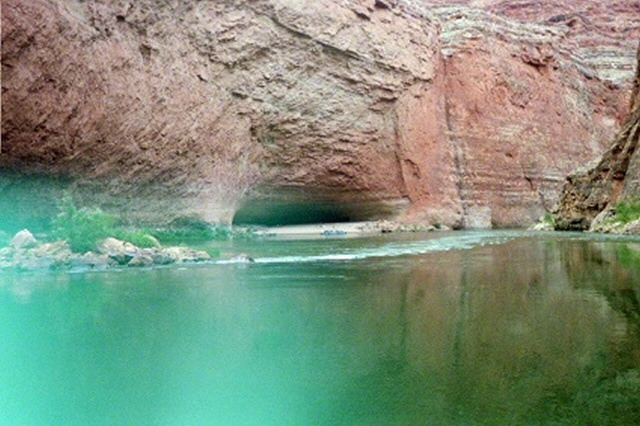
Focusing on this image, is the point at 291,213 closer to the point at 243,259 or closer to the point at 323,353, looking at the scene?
Answer: the point at 243,259

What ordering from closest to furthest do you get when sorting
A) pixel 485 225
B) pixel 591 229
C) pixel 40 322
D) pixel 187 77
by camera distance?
pixel 40 322 < pixel 591 229 < pixel 187 77 < pixel 485 225

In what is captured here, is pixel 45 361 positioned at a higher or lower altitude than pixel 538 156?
lower

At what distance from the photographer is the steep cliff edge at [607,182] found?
23897mm

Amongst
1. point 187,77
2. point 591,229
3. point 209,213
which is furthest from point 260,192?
point 591,229

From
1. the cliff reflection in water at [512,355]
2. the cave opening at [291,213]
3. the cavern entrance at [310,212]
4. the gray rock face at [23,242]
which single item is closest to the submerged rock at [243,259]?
the gray rock face at [23,242]

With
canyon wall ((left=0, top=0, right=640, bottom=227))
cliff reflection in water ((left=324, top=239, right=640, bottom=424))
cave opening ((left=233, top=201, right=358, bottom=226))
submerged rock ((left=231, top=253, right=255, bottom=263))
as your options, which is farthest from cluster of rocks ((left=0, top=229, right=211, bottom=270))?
cave opening ((left=233, top=201, right=358, bottom=226))

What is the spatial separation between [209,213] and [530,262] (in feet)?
56.6

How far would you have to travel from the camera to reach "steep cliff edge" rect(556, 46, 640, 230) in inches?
941

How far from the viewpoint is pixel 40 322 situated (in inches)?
235

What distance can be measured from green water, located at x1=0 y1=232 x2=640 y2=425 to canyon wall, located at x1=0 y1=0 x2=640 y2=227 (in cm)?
1421

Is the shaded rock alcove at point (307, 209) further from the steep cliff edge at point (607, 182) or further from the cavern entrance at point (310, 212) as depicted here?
the steep cliff edge at point (607, 182)

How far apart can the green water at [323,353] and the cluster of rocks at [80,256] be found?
281cm

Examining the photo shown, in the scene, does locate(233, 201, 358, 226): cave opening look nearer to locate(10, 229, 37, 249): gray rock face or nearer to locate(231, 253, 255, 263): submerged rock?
locate(231, 253, 255, 263): submerged rock

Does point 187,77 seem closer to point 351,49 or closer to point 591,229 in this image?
point 351,49
